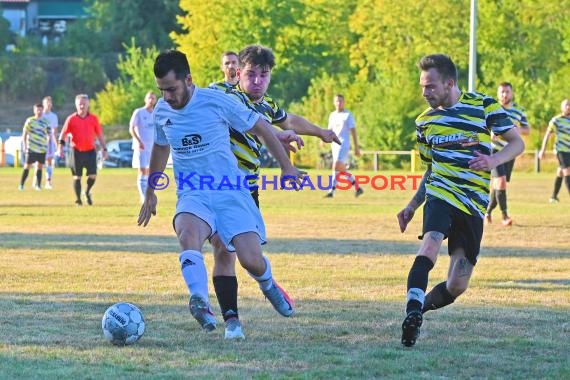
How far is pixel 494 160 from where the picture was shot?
301 inches

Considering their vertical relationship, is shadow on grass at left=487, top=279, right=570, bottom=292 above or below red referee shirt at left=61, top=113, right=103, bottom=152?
below

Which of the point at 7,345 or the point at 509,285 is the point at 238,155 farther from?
the point at 509,285

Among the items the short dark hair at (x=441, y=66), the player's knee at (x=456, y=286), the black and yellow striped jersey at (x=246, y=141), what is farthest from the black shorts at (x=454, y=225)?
the black and yellow striped jersey at (x=246, y=141)

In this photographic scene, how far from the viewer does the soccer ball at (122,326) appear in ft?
24.6

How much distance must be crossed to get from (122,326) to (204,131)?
1315 millimetres

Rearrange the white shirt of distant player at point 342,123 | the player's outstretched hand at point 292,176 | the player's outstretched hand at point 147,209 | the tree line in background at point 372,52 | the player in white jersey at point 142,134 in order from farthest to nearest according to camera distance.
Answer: the tree line in background at point 372,52 → the white shirt of distant player at point 342,123 → the player in white jersey at point 142,134 → the player's outstretched hand at point 147,209 → the player's outstretched hand at point 292,176

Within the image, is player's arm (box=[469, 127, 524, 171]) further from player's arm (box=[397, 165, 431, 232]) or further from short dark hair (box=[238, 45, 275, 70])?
short dark hair (box=[238, 45, 275, 70])

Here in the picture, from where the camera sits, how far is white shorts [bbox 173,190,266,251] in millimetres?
7785

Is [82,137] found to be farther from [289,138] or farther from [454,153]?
[454,153]

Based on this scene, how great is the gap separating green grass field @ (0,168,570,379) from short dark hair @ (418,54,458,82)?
167 cm

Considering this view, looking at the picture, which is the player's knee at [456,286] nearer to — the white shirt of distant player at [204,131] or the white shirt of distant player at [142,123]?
the white shirt of distant player at [204,131]

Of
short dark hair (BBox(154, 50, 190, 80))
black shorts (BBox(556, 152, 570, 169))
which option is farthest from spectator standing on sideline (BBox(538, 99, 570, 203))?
short dark hair (BBox(154, 50, 190, 80))

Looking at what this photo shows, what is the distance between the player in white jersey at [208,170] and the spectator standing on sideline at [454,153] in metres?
0.92

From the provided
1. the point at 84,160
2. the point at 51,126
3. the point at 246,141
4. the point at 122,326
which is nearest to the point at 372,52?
the point at 51,126
